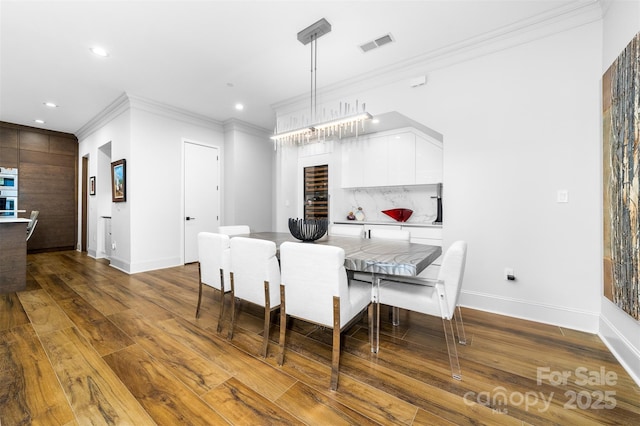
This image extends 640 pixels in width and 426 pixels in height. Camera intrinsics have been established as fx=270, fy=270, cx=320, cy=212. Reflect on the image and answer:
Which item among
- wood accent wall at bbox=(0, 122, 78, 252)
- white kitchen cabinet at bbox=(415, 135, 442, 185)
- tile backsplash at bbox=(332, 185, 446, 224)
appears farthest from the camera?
wood accent wall at bbox=(0, 122, 78, 252)

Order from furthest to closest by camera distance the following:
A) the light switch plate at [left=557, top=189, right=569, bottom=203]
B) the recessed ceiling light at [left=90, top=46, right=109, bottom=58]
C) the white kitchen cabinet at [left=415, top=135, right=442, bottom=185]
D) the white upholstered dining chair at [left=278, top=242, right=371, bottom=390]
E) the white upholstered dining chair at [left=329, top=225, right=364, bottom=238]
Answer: the white kitchen cabinet at [left=415, top=135, right=442, bottom=185], the white upholstered dining chair at [left=329, top=225, right=364, bottom=238], the recessed ceiling light at [left=90, top=46, right=109, bottom=58], the light switch plate at [left=557, top=189, right=569, bottom=203], the white upholstered dining chair at [left=278, top=242, right=371, bottom=390]

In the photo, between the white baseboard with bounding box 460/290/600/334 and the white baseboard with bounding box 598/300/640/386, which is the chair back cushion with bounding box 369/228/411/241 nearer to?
the white baseboard with bounding box 460/290/600/334

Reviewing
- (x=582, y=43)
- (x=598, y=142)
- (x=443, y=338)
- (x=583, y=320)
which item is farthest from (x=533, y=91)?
(x=443, y=338)

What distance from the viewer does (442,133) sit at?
9.81 ft

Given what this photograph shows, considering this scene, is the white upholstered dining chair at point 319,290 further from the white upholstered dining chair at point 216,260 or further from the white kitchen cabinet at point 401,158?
the white kitchen cabinet at point 401,158

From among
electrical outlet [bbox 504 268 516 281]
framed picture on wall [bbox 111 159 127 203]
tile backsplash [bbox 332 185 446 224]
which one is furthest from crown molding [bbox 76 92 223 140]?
electrical outlet [bbox 504 268 516 281]

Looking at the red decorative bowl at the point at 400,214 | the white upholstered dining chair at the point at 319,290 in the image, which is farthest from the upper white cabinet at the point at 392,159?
the white upholstered dining chair at the point at 319,290

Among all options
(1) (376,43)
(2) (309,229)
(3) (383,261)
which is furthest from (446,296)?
(1) (376,43)

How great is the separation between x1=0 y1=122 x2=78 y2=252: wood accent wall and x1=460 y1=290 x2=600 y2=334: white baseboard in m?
8.19

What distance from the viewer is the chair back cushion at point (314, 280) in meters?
1.59

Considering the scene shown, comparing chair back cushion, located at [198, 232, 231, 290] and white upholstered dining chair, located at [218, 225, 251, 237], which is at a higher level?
white upholstered dining chair, located at [218, 225, 251, 237]

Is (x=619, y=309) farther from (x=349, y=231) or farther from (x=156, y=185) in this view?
(x=156, y=185)

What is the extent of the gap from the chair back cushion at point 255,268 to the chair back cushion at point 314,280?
160 millimetres

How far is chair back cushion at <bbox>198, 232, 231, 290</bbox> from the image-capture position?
228cm
